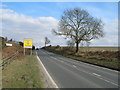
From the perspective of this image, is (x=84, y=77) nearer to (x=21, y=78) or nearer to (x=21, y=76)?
(x=21, y=76)

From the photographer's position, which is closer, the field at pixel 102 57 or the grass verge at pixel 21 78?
the grass verge at pixel 21 78

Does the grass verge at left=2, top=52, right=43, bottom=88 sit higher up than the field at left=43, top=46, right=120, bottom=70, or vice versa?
the grass verge at left=2, top=52, right=43, bottom=88

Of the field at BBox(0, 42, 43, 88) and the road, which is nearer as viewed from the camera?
the field at BBox(0, 42, 43, 88)

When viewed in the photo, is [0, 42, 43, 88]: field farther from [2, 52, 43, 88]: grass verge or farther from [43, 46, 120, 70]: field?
[43, 46, 120, 70]: field

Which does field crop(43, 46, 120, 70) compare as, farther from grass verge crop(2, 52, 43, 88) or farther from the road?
grass verge crop(2, 52, 43, 88)

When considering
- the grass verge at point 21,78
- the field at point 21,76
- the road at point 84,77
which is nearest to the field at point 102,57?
the road at point 84,77

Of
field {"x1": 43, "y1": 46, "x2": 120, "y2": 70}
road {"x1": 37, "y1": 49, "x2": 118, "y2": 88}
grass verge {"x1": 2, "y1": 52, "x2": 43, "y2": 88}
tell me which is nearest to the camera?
grass verge {"x1": 2, "y1": 52, "x2": 43, "y2": 88}

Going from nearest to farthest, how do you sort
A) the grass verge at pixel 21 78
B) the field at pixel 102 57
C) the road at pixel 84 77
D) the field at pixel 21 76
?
the grass verge at pixel 21 78 → the field at pixel 21 76 → the road at pixel 84 77 → the field at pixel 102 57

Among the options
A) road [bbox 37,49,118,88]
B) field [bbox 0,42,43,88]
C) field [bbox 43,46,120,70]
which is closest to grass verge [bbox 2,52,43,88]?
field [bbox 0,42,43,88]

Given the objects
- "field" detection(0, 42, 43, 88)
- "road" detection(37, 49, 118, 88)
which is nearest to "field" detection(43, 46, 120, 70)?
"road" detection(37, 49, 118, 88)

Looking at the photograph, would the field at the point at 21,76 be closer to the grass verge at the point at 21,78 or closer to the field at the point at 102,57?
the grass verge at the point at 21,78

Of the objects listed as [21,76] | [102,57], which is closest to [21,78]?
[21,76]

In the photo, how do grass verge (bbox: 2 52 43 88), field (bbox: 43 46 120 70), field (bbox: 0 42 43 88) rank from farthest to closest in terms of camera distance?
field (bbox: 43 46 120 70) → field (bbox: 0 42 43 88) → grass verge (bbox: 2 52 43 88)

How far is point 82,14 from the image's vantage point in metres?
50.0
